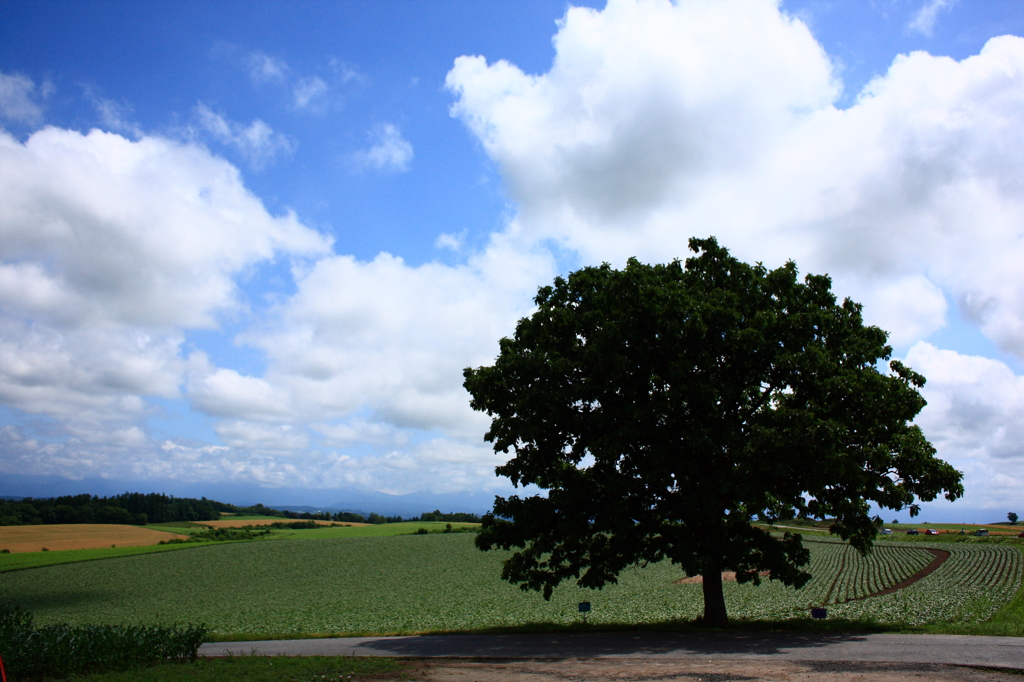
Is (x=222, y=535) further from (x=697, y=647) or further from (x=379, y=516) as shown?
(x=697, y=647)

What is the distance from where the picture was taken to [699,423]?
56.6ft

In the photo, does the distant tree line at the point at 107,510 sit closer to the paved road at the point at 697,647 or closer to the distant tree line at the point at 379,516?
the distant tree line at the point at 379,516

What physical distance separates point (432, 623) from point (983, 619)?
2071cm

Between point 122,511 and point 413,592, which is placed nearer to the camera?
point 413,592

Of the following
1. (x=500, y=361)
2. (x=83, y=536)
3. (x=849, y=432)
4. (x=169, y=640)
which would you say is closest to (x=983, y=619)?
(x=849, y=432)

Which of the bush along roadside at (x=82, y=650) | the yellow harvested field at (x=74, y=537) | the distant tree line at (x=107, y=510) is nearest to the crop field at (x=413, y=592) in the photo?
the bush along roadside at (x=82, y=650)

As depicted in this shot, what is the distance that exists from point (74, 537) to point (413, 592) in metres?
59.8

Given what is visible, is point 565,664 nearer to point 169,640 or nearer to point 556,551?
point 556,551

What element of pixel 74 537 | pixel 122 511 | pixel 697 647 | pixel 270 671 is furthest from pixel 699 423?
pixel 122 511

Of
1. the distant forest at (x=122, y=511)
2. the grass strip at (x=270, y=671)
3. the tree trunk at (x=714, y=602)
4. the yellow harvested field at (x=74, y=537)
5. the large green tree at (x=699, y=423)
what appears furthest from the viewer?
the distant forest at (x=122, y=511)

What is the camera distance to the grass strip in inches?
470

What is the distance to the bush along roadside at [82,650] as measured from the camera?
12.3 metres

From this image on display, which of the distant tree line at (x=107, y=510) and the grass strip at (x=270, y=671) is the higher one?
the grass strip at (x=270, y=671)

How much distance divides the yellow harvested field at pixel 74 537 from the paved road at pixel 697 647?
6377 cm
